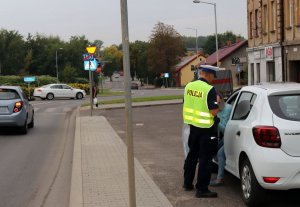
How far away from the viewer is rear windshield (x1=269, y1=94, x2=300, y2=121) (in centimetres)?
629

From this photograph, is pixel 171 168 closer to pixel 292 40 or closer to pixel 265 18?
pixel 292 40

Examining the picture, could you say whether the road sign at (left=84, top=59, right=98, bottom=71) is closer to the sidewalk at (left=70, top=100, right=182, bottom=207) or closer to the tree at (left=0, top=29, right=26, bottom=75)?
the sidewalk at (left=70, top=100, right=182, bottom=207)

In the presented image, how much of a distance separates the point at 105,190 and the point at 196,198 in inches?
53.3

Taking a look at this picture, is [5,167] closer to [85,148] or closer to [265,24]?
[85,148]

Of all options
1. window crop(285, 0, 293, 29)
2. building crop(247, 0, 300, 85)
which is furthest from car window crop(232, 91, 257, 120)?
window crop(285, 0, 293, 29)

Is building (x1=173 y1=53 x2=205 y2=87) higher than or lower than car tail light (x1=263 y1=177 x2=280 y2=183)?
higher

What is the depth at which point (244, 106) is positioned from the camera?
7027mm

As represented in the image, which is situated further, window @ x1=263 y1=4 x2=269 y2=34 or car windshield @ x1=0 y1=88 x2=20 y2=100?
window @ x1=263 y1=4 x2=269 y2=34

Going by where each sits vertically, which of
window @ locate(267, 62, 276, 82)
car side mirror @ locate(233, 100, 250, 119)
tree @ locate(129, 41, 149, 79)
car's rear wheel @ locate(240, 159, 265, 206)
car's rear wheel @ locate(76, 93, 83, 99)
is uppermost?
tree @ locate(129, 41, 149, 79)

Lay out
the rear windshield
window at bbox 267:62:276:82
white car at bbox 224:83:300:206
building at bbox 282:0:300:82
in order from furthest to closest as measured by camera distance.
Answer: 1. window at bbox 267:62:276:82
2. building at bbox 282:0:300:82
3. the rear windshield
4. white car at bbox 224:83:300:206

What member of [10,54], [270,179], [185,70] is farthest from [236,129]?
[185,70]

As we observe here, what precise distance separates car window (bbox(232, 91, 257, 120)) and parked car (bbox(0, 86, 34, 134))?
9985 mm

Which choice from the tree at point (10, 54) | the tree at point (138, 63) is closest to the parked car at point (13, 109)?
the tree at point (10, 54)

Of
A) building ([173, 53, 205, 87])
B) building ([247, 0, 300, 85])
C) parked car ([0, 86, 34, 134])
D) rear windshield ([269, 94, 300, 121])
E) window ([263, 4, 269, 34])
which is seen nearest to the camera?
Result: rear windshield ([269, 94, 300, 121])
